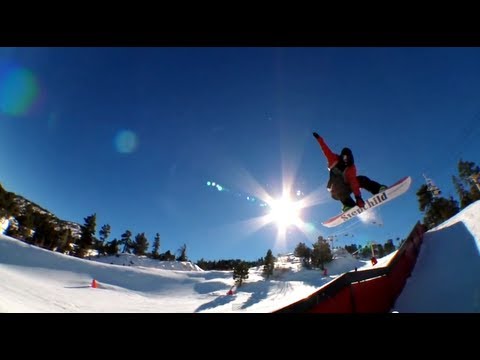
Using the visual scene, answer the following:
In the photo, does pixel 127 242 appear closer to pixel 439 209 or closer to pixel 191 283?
pixel 191 283

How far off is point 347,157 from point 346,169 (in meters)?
0.44

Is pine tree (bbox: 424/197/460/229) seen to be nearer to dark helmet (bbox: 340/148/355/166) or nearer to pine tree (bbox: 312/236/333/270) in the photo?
pine tree (bbox: 312/236/333/270)

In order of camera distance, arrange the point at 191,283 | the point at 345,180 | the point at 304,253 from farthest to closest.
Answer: the point at 304,253, the point at 191,283, the point at 345,180

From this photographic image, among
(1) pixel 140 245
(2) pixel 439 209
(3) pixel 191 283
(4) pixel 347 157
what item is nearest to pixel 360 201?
(4) pixel 347 157

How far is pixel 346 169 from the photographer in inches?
343

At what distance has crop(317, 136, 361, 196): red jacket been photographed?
28.5ft

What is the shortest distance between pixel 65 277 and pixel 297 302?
31677 millimetres

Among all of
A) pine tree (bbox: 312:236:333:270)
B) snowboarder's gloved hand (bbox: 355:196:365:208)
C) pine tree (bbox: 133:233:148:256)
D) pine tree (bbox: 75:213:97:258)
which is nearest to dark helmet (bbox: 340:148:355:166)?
snowboarder's gloved hand (bbox: 355:196:365:208)
